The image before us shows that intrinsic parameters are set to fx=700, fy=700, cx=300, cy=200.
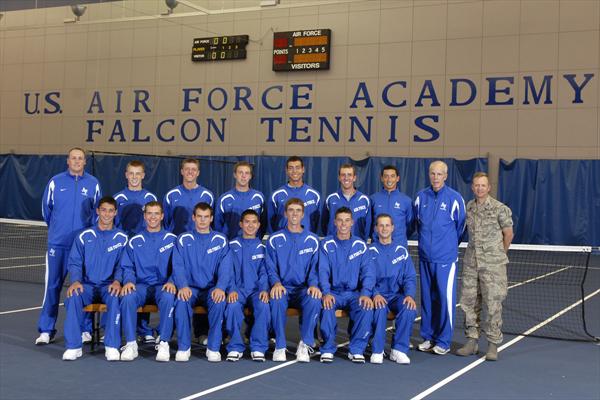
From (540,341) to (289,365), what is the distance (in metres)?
3.12

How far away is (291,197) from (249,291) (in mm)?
1328

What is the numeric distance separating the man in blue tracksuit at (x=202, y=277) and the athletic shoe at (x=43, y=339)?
149 centimetres

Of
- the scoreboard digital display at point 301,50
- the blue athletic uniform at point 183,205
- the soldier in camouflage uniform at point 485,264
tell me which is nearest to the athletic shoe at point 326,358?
the soldier in camouflage uniform at point 485,264

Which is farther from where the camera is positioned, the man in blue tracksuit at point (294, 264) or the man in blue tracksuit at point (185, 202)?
the man in blue tracksuit at point (185, 202)

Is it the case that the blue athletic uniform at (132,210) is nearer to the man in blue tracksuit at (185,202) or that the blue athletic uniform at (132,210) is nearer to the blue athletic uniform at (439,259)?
the man in blue tracksuit at (185,202)

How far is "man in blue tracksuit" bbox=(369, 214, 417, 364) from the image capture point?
668 cm

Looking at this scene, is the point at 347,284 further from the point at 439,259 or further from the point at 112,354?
the point at 112,354

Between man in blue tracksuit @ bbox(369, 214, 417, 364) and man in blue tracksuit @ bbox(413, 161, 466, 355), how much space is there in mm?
255

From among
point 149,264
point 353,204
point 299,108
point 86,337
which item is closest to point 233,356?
point 149,264

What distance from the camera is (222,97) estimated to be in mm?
22266

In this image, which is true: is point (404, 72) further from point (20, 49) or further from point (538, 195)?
point (20, 49)

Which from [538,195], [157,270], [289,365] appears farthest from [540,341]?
[538,195]

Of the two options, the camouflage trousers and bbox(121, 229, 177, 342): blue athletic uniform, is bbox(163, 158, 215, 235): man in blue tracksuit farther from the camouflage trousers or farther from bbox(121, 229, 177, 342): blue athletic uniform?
the camouflage trousers

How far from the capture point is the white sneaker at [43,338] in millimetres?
6992
